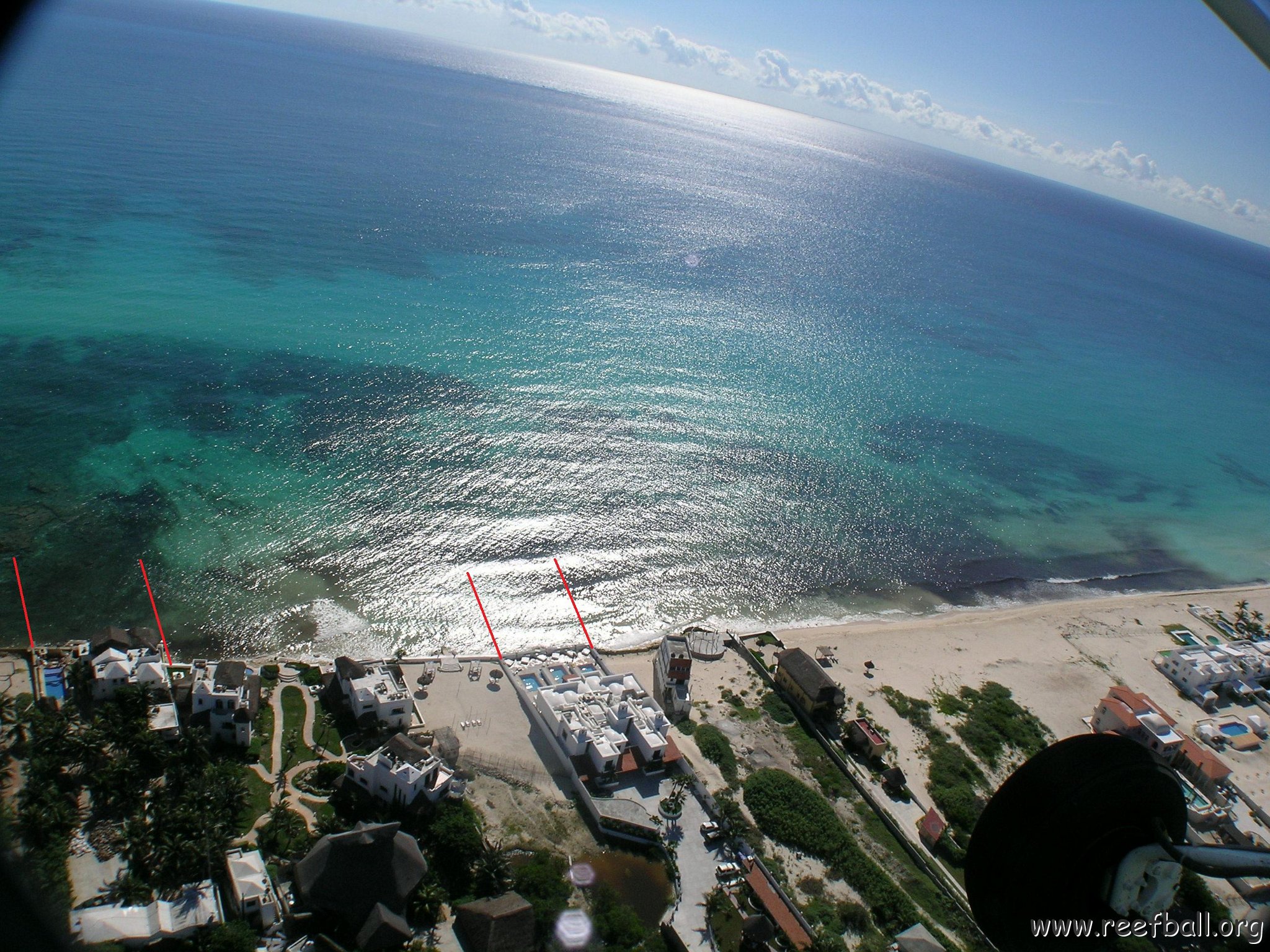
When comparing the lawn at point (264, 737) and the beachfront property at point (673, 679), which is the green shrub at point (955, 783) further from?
the lawn at point (264, 737)

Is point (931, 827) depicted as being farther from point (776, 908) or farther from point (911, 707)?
point (911, 707)

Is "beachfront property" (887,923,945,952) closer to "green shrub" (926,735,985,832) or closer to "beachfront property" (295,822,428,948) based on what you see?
"green shrub" (926,735,985,832)

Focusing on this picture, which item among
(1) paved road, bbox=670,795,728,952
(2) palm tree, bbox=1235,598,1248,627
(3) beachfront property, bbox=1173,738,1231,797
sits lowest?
(1) paved road, bbox=670,795,728,952

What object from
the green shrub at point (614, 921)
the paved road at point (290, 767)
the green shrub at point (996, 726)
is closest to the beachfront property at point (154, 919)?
the paved road at point (290, 767)

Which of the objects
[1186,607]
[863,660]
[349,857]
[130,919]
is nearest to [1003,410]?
[1186,607]

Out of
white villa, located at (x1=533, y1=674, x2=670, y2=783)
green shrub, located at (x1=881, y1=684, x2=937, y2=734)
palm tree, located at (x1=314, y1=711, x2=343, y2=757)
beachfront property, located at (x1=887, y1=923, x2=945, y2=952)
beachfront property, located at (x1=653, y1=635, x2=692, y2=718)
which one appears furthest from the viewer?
green shrub, located at (x1=881, y1=684, x2=937, y2=734)

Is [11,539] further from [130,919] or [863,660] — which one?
[863,660]

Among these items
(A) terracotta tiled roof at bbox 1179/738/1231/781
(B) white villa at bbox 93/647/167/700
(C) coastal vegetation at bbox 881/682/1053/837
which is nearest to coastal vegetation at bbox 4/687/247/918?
(B) white villa at bbox 93/647/167/700
